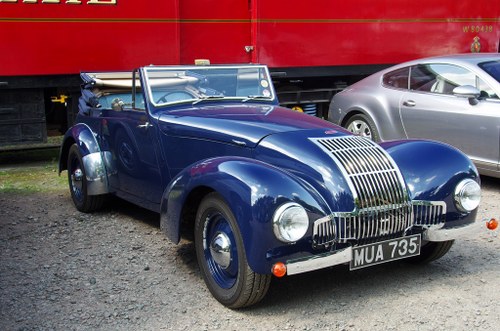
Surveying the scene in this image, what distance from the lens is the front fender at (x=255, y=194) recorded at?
11.0 feet

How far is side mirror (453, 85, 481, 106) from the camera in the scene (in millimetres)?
6145

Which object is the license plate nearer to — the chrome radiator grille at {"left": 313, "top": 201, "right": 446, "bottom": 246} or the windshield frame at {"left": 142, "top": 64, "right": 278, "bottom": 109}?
the chrome radiator grille at {"left": 313, "top": 201, "right": 446, "bottom": 246}

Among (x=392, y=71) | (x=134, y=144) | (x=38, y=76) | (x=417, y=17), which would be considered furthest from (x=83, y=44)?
(x=417, y=17)

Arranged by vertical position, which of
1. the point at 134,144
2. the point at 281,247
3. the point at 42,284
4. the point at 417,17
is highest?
the point at 417,17

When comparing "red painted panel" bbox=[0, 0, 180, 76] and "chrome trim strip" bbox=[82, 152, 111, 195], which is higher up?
"red painted panel" bbox=[0, 0, 180, 76]

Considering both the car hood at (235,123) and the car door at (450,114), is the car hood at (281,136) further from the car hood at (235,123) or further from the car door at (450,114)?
the car door at (450,114)

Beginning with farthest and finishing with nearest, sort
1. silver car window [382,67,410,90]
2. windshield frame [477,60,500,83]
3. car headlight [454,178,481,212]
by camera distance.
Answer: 1. silver car window [382,67,410,90]
2. windshield frame [477,60,500,83]
3. car headlight [454,178,481,212]

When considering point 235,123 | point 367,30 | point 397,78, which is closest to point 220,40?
point 367,30

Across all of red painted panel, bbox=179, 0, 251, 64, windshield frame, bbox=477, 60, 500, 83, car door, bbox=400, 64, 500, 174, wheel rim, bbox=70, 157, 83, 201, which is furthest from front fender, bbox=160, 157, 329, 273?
red painted panel, bbox=179, 0, 251, 64

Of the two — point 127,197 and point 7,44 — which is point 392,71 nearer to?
point 127,197

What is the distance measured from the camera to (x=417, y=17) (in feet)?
33.0

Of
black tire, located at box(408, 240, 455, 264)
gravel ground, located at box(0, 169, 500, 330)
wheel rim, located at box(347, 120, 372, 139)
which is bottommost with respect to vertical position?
gravel ground, located at box(0, 169, 500, 330)

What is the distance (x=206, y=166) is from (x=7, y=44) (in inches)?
187

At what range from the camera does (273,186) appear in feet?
11.2
